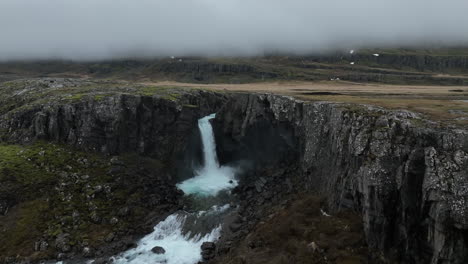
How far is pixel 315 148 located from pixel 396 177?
16593 mm

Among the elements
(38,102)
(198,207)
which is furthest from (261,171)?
(38,102)

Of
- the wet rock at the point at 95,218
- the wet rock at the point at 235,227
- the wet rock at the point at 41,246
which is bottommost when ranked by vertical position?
the wet rock at the point at 41,246

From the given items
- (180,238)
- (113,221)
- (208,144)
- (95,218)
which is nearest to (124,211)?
(113,221)

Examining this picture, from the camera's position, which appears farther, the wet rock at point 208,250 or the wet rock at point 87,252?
the wet rock at point 87,252

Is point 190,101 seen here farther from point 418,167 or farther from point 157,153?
point 418,167

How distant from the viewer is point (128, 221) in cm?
4888

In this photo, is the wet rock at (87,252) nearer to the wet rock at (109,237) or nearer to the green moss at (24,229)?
the wet rock at (109,237)

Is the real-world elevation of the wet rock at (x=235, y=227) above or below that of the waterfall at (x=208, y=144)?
below

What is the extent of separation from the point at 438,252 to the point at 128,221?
38.6 metres

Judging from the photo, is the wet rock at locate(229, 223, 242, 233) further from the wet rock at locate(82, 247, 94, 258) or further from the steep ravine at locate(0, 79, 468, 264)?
the wet rock at locate(82, 247, 94, 258)

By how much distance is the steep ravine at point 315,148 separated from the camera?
2794cm

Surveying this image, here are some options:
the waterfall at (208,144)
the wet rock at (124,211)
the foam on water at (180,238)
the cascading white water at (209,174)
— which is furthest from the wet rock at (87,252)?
the waterfall at (208,144)

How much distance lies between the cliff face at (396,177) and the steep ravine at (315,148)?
87 mm

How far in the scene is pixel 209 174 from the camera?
67.9m
